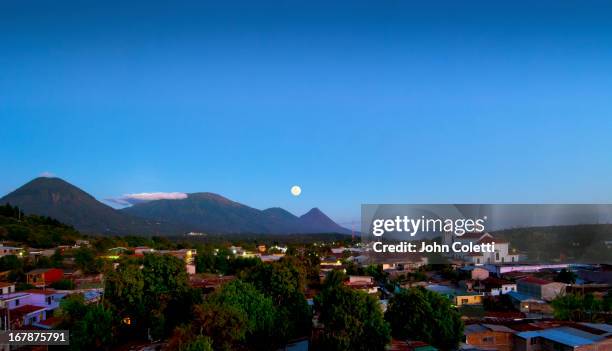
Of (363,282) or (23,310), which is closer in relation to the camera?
(23,310)

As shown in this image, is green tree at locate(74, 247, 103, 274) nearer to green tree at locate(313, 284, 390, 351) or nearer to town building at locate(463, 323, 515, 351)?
green tree at locate(313, 284, 390, 351)

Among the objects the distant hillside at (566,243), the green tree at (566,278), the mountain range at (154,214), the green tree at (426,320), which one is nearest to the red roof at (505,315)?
the green tree at (426,320)

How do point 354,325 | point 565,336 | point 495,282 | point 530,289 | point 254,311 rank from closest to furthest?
1. point 354,325
2. point 565,336
3. point 254,311
4. point 530,289
5. point 495,282

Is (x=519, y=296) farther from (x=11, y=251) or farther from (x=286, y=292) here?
(x=11, y=251)

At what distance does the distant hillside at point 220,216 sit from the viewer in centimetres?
10962

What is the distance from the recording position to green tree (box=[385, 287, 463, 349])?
10750mm

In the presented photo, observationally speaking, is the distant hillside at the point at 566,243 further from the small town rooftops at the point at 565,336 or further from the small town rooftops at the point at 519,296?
the small town rooftops at the point at 565,336

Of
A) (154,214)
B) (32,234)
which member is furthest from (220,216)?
(32,234)

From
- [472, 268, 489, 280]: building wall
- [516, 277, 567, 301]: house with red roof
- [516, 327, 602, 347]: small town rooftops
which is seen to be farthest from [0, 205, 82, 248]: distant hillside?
[516, 327, 602, 347]: small town rooftops

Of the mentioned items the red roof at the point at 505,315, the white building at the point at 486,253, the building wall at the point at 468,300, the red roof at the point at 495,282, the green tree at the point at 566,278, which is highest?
the white building at the point at 486,253

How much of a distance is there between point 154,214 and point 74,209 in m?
36.4

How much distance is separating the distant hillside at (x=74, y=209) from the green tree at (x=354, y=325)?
72.5m

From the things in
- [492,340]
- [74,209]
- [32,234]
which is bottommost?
[492,340]

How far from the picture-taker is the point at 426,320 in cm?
1091
